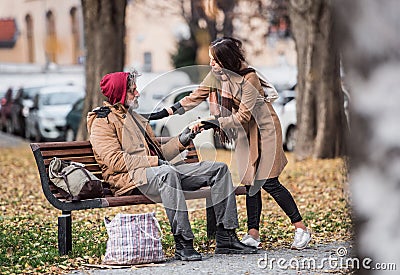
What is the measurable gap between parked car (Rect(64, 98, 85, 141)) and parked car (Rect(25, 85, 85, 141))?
919 millimetres

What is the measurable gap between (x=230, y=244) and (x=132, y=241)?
0.87 meters

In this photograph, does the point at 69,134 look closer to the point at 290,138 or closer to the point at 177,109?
the point at 290,138

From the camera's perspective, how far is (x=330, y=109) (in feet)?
58.2

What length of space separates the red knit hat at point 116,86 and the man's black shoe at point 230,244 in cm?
130

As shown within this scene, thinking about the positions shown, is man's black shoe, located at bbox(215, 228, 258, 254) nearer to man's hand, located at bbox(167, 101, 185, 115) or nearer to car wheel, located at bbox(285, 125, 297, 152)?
Result: man's hand, located at bbox(167, 101, 185, 115)

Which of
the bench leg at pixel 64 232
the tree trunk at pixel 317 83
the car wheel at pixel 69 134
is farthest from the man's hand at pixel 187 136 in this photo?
the car wheel at pixel 69 134

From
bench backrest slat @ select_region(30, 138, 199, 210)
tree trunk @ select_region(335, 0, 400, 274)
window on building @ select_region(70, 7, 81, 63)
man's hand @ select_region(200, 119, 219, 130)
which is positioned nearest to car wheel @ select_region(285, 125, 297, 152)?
bench backrest slat @ select_region(30, 138, 199, 210)

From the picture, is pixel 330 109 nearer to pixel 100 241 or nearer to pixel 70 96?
pixel 100 241

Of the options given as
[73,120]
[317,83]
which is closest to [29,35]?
[73,120]

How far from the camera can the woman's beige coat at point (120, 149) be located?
7340mm

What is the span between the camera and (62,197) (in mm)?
7355

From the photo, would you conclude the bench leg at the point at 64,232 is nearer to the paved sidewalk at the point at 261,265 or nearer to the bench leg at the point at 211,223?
the paved sidewalk at the point at 261,265

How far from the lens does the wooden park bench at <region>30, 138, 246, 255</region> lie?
725cm

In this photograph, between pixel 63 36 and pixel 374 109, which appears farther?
pixel 63 36
